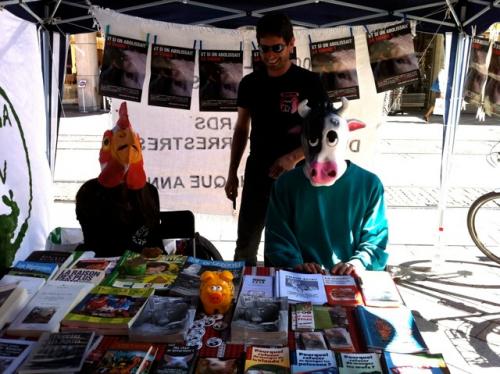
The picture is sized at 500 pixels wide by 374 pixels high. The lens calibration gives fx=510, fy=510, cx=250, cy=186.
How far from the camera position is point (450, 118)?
150 inches

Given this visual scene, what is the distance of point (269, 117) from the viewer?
2.90 m

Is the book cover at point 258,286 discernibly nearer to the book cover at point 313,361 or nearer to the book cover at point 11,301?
the book cover at point 313,361

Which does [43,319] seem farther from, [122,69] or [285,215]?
[122,69]

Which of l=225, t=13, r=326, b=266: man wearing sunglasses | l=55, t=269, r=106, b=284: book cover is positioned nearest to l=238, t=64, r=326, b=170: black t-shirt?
l=225, t=13, r=326, b=266: man wearing sunglasses

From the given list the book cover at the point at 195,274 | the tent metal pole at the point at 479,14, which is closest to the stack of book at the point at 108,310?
the book cover at the point at 195,274

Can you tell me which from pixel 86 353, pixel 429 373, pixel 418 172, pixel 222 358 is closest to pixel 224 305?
pixel 222 358

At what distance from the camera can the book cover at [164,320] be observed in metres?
1.39

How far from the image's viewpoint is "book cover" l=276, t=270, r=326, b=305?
1.65 meters

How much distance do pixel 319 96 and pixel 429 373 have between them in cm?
189

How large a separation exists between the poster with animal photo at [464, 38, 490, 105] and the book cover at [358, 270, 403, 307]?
8.38ft

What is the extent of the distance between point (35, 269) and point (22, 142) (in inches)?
43.7

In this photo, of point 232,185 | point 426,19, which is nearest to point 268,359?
point 232,185

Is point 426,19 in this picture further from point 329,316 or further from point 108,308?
point 108,308

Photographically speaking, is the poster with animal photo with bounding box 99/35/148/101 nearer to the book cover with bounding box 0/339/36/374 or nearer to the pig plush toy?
the pig plush toy
